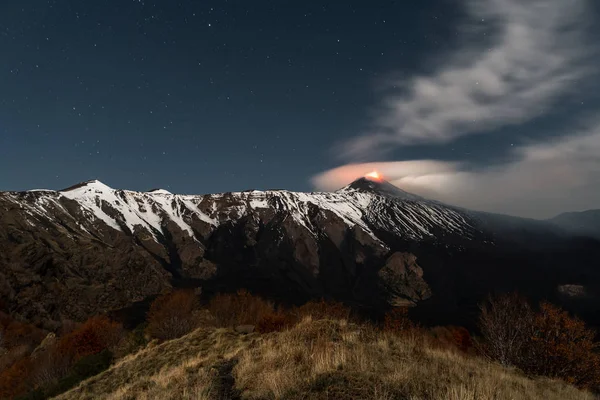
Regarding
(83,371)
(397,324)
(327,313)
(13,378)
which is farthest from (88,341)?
(327,313)

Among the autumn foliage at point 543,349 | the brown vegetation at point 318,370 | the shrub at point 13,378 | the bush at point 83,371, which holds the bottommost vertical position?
the shrub at point 13,378

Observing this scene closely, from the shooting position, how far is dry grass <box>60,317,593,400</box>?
734cm

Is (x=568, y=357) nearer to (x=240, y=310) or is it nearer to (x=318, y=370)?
(x=318, y=370)

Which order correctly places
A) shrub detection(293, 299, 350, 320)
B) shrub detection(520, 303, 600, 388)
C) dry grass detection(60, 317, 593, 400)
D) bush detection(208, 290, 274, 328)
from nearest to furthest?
dry grass detection(60, 317, 593, 400) < shrub detection(293, 299, 350, 320) < shrub detection(520, 303, 600, 388) < bush detection(208, 290, 274, 328)

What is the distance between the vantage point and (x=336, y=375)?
799cm

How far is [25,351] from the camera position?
8500 centimetres

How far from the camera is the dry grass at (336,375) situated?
7.34 meters

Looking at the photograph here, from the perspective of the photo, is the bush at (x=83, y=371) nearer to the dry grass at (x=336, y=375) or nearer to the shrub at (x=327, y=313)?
the dry grass at (x=336, y=375)

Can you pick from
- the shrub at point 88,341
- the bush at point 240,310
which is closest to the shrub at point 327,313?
the shrub at point 88,341

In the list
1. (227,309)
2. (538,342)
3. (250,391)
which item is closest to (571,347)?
(538,342)

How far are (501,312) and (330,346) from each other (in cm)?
4320

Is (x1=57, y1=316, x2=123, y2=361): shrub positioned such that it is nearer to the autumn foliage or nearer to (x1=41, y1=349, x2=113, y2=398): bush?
(x1=41, y1=349, x2=113, y2=398): bush

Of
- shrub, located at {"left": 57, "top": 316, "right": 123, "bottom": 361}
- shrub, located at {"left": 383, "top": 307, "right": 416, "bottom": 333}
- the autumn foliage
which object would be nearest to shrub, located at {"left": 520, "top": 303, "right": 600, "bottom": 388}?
the autumn foliage

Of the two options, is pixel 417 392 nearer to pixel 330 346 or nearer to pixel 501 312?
pixel 330 346
